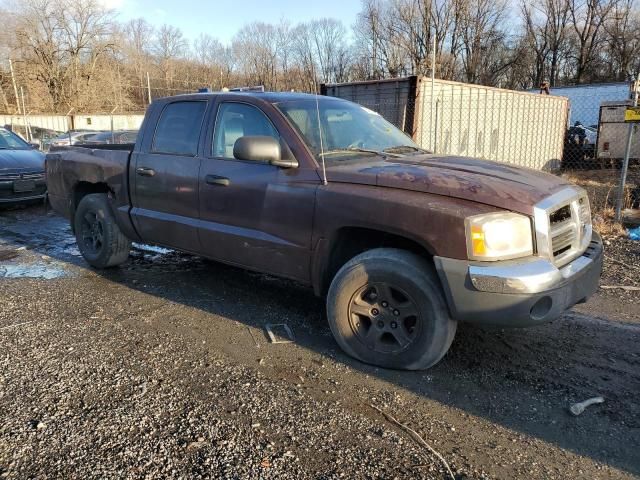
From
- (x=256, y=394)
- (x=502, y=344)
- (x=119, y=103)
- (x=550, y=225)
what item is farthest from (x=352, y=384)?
(x=119, y=103)

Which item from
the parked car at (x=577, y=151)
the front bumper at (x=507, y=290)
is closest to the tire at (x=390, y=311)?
the front bumper at (x=507, y=290)

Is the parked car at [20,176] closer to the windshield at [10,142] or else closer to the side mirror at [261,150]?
the windshield at [10,142]

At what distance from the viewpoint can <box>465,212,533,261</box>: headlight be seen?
9.53 feet

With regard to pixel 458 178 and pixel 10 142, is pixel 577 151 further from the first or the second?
pixel 10 142

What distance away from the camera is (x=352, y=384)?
128 inches

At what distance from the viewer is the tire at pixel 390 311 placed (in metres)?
3.17

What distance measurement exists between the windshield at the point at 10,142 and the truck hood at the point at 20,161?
13.4 inches

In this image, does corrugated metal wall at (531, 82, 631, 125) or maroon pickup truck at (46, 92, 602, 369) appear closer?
maroon pickup truck at (46, 92, 602, 369)

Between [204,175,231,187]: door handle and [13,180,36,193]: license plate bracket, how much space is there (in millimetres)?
6676

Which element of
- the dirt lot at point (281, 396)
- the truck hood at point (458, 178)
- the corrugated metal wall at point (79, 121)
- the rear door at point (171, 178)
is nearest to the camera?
the dirt lot at point (281, 396)

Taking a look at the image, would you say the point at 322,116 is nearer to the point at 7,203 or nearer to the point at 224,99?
the point at 224,99

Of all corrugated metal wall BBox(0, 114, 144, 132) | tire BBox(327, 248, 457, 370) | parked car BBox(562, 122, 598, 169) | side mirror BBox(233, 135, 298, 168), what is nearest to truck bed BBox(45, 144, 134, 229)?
side mirror BBox(233, 135, 298, 168)

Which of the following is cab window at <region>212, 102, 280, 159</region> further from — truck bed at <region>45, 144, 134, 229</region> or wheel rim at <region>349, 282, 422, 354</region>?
wheel rim at <region>349, 282, 422, 354</region>

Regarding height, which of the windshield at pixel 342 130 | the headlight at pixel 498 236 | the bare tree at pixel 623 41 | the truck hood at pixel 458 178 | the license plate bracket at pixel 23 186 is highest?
the bare tree at pixel 623 41
